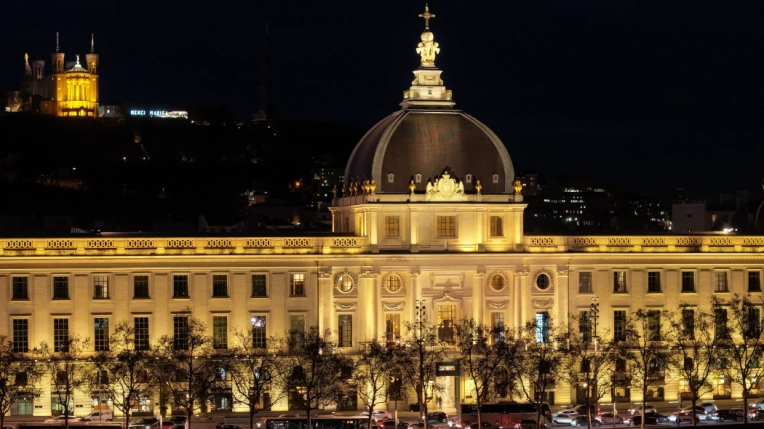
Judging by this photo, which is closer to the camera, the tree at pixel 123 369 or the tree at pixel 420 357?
the tree at pixel 123 369

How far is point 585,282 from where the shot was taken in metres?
130

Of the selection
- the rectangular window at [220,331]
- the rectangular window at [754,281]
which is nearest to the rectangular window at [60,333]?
the rectangular window at [220,331]

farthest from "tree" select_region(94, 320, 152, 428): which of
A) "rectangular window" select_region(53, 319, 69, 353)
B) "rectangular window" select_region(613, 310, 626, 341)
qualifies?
"rectangular window" select_region(613, 310, 626, 341)

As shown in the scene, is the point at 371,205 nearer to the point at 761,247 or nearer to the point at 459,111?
the point at 459,111

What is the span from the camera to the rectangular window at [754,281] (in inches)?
5187

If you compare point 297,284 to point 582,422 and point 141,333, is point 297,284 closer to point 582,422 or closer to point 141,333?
point 141,333

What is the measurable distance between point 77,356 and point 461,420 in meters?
23.4

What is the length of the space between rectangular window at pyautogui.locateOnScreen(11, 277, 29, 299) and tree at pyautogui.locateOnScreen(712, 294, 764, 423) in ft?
140

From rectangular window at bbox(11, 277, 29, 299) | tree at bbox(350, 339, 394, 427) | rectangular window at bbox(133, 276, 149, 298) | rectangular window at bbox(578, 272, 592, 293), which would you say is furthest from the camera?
rectangular window at bbox(578, 272, 592, 293)

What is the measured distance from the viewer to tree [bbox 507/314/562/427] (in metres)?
119

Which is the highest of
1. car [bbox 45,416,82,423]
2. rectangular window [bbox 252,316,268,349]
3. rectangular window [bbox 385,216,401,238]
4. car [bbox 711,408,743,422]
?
rectangular window [bbox 385,216,401,238]

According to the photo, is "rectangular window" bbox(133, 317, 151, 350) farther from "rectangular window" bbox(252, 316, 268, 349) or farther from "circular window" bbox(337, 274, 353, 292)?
"circular window" bbox(337, 274, 353, 292)

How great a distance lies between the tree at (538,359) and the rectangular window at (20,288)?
2930 centimetres

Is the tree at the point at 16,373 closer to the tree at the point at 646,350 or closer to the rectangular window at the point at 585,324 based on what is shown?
the rectangular window at the point at 585,324
